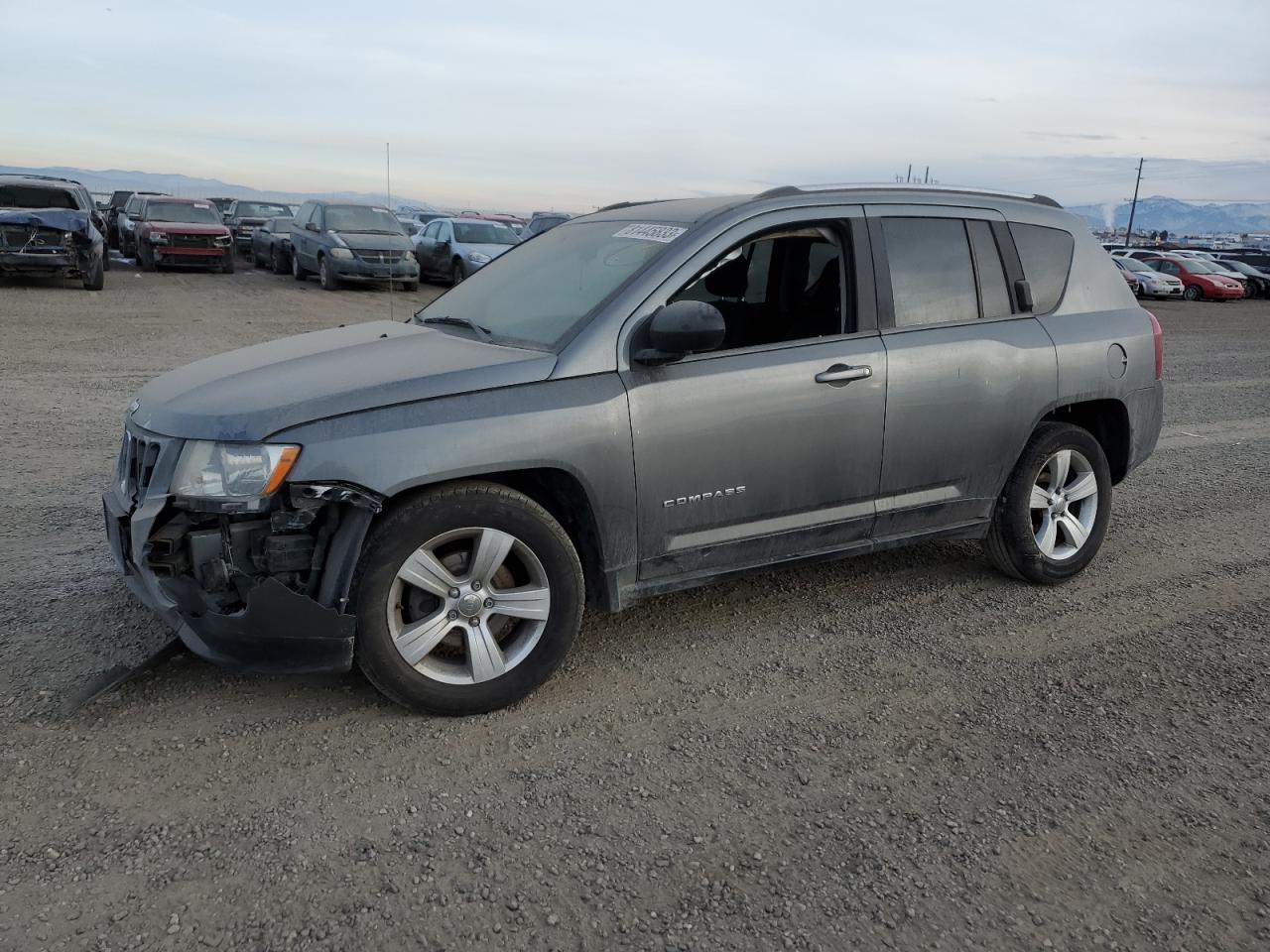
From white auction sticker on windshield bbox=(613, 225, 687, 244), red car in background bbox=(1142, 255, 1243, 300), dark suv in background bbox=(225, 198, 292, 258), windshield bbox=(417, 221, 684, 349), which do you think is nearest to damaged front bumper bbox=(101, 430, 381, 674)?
windshield bbox=(417, 221, 684, 349)

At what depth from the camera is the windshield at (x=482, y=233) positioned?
2189cm

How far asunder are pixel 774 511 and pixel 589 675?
3.16 feet

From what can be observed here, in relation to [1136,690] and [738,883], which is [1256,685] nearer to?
[1136,690]

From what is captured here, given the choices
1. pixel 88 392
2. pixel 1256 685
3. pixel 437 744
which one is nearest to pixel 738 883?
pixel 437 744

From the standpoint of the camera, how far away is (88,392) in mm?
9227

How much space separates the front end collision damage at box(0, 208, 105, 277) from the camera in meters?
16.6

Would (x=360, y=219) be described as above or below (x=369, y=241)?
above

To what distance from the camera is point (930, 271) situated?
4.51 m

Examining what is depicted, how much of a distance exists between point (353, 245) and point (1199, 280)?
26636 millimetres

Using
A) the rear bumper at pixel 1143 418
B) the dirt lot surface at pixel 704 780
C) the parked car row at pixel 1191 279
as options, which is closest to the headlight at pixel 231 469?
the dirt lot surface at pixel 704 780

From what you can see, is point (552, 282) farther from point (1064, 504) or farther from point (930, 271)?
point (1064, 504)

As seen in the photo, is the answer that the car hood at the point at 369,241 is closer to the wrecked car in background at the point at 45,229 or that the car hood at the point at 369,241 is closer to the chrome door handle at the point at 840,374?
the wrecked car in background at the point at 45,229

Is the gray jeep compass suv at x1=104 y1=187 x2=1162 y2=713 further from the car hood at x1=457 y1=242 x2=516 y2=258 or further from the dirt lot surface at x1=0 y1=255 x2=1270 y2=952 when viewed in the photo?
the car hood at x1=457 y1=242 x2=516 y2=258

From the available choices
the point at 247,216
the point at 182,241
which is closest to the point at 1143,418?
the point at 182,241
